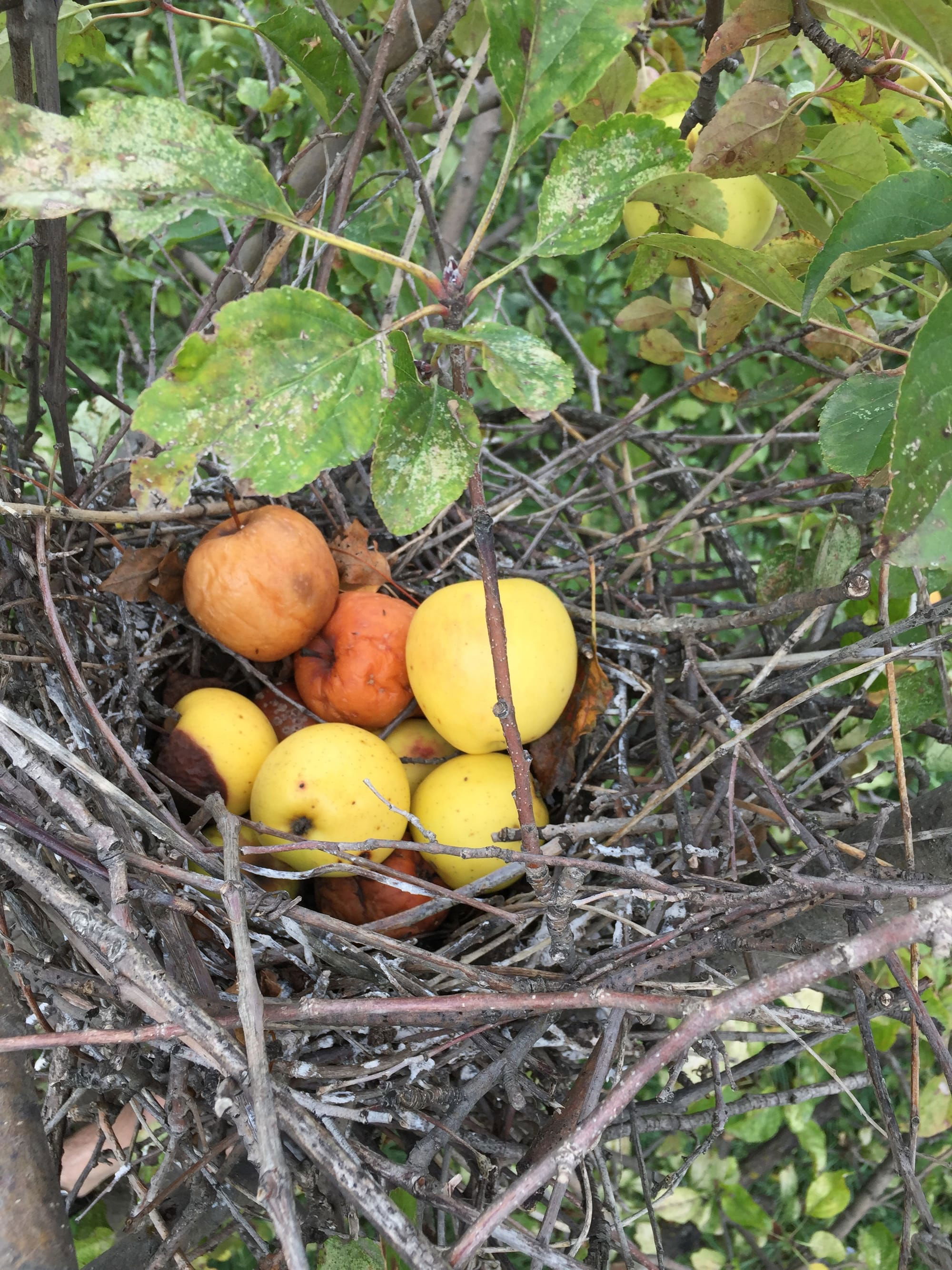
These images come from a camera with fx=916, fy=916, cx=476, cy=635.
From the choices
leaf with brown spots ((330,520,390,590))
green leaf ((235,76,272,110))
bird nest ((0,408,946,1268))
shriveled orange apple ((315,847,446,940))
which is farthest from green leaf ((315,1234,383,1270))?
green leaf ((235,76,272,110))

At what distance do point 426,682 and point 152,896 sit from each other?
0.43m

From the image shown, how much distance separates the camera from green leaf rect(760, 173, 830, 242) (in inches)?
34.9

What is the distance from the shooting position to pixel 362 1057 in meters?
0.90

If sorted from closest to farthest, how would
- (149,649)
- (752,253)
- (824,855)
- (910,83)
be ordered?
(752,253), (824,855), (910,83), (149,649)

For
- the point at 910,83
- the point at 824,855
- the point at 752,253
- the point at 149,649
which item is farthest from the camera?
the point at 149,649

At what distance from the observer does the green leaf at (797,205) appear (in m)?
0.89

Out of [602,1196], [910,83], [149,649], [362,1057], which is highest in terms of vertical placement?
[910,83]

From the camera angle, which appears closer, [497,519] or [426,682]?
[426,682]

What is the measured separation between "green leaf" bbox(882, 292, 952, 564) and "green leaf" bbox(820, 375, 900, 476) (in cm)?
24

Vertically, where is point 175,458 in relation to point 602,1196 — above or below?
above

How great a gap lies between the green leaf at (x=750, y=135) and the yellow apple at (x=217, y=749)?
31.9 inches

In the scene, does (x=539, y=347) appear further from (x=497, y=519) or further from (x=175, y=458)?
(x=497, y=519)

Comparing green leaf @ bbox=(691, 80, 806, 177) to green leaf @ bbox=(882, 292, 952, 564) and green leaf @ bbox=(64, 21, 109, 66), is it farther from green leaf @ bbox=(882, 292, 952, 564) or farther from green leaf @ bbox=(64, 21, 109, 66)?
green leaf @ bbox=(64, 21, 109, 66)

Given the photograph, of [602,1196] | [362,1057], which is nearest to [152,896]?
[362,1057]
